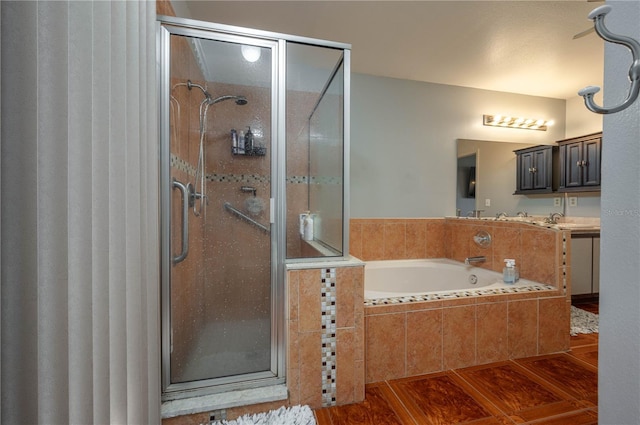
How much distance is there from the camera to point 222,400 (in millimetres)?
1325

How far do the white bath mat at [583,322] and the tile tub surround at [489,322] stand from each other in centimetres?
53

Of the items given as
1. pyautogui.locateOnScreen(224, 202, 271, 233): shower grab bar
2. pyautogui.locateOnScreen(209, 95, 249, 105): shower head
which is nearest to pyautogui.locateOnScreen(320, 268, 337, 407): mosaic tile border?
pyautogui.locateOnScreen(224, 202, 271, 233): shower grab bar

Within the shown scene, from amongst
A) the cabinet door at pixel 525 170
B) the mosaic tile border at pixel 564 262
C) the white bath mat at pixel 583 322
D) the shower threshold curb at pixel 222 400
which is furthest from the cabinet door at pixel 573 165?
the shower threshold curb at pixel 222 400

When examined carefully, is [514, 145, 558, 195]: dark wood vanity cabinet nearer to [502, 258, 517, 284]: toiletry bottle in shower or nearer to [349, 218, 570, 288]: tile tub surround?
[349, 218, 570, 288]: tile tub surround

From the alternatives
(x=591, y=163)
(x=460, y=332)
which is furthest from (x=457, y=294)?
(x=591, y=163)

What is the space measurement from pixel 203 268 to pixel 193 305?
0.20m

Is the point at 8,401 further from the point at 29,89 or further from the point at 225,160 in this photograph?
the point at 225,160

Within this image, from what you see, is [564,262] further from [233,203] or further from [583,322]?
[233,203]

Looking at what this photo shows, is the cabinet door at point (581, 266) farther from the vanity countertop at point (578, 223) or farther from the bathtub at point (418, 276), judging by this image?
the bathtub at point (418, 276)

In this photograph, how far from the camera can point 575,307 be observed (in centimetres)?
285

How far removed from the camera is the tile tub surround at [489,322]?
1.68 metres

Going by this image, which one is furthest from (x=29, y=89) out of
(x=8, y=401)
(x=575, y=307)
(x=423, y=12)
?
(x=575, y=307)

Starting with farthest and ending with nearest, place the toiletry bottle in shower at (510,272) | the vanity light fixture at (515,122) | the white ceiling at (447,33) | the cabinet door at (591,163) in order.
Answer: the vanity light fixture at (515,122) < the cabinet door at (591,163) < the toiletry bottle in shower at (510,272) < the white ceiling at (447,33)

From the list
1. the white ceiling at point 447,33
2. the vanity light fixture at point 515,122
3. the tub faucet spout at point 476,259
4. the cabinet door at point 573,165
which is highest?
the white ceiling at point 447,33
